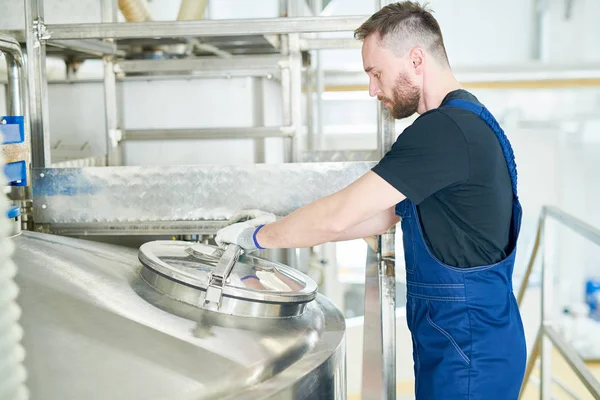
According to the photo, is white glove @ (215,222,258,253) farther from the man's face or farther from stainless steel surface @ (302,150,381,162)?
stainless steel surface @ (302,150,381,162)

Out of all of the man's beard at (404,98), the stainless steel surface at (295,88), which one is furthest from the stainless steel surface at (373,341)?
the stainless steel surface at (295,88)

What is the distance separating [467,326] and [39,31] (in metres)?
1.41

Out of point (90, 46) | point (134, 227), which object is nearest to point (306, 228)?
point (134, 227)

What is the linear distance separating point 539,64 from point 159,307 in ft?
15.4

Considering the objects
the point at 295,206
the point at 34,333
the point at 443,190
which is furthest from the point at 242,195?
the point at 34,333

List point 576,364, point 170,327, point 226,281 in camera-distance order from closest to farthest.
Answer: point 170,327 → point 226,281 → point 576,364

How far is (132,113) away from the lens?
255cm

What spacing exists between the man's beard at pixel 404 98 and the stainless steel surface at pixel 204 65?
95cm

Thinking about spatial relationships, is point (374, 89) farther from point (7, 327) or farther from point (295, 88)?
point (7, 327)

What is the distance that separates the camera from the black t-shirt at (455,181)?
A: 1.26 metres

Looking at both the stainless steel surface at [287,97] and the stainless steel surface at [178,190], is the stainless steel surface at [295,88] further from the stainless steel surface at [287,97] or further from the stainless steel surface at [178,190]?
the stainless steel surface at [178,190]

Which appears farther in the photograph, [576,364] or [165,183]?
[576,364]

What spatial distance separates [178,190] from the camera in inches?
67.3

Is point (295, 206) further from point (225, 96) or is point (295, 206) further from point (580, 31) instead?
point (580, 31)
